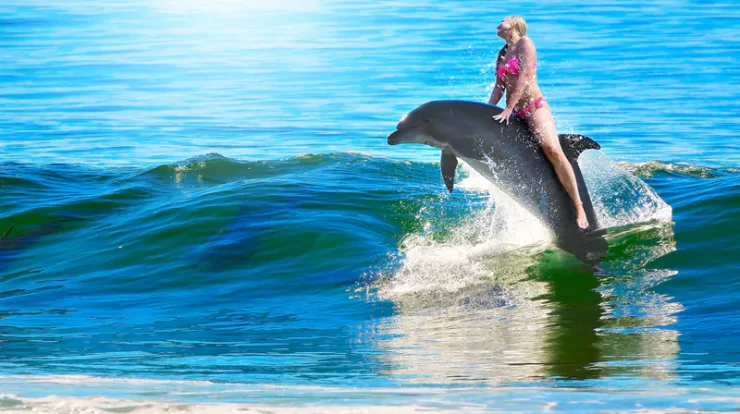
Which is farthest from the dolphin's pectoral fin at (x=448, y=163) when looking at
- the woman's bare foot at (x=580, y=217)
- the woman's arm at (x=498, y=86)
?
the woman's bare foot at (x=580, y=217)

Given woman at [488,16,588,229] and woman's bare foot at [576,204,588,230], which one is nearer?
woman at [488,16,588,229]

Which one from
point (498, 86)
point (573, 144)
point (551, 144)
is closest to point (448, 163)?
point (498, 86)

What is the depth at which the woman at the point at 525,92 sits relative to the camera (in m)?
10.7

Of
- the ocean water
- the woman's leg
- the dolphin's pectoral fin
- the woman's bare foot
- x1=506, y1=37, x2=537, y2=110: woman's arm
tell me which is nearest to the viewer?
the ocean water

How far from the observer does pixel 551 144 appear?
11.0 m

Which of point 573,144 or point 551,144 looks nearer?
point 551,144

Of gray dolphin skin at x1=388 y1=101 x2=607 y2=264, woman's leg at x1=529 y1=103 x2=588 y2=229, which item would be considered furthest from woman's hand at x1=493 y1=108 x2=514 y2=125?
woman's leg at x1=529 y1=103 x2=588 y2=229

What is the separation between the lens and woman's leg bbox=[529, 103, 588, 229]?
10938mm

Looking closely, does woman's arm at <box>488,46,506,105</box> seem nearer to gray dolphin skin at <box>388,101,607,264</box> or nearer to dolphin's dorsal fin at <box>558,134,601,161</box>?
gray dolphin skin at <box>388,101,607,264</box>

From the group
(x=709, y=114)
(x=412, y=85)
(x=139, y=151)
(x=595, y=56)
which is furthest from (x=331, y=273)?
(x=595, y=56)

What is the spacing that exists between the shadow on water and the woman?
1092 mm

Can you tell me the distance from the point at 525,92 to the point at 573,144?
2.82 ft

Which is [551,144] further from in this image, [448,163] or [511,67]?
[448,163]

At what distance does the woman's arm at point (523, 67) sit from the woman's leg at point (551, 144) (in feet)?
1.10
